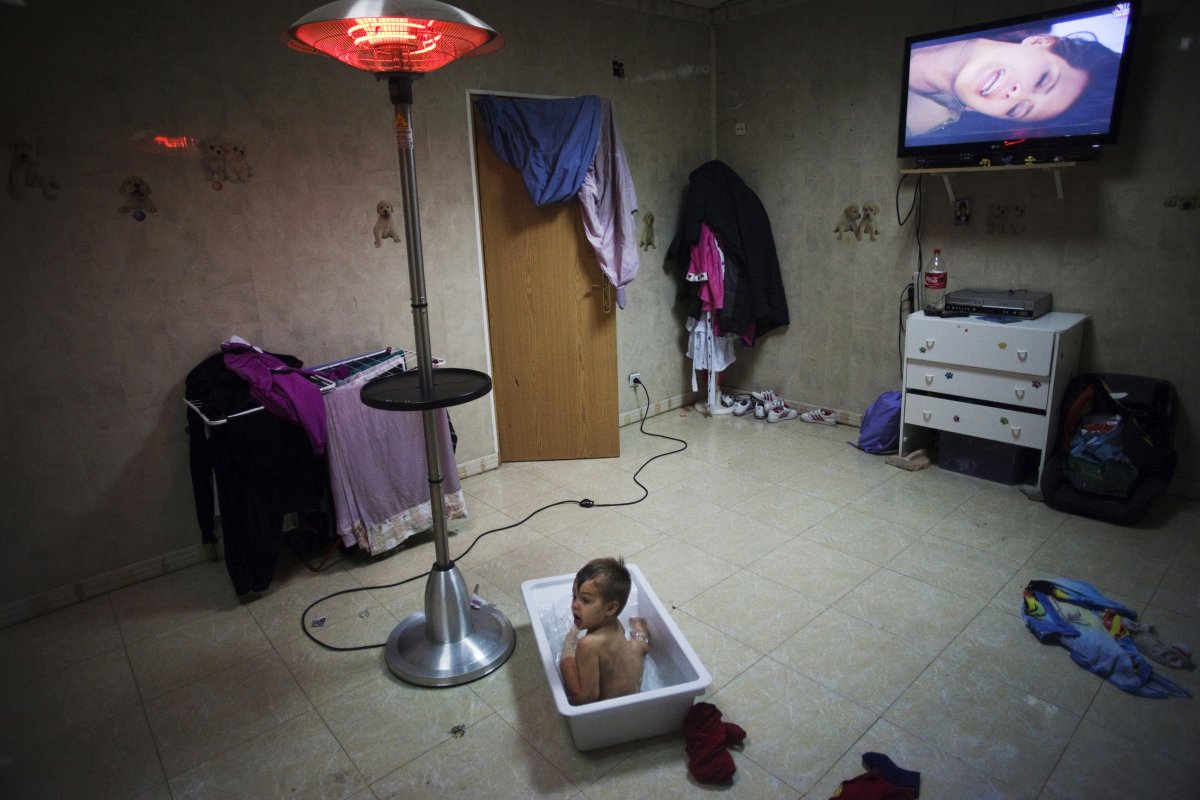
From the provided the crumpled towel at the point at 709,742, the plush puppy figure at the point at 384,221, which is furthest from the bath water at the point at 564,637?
the plush puppy figure at the point at 384,221

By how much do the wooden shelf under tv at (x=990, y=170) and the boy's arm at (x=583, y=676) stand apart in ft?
9.53

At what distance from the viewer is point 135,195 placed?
103 inches

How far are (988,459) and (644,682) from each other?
2342 mm

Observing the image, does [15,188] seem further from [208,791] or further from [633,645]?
[633,645]

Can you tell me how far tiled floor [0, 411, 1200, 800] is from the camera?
5.99 feet

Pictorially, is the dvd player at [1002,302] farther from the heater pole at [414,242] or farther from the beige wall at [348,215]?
the heater pole at [414,242]

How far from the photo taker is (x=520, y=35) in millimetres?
3598

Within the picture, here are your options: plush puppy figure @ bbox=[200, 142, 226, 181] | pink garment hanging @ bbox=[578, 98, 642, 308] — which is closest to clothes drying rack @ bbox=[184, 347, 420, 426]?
plush puppy figure @ bbox=[200, 142, 226, 181]

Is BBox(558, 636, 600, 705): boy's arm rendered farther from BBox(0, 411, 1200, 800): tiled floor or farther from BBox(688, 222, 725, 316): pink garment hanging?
BBox(688, 222, 725, 316): pink garment hanging

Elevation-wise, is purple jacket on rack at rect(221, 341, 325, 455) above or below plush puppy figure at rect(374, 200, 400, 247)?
below

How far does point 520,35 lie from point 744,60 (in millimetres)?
1576

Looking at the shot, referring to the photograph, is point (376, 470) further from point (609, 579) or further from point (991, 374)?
point (991, 374)

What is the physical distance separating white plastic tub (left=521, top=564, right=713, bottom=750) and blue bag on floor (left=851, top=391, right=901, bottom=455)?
7.23 feet

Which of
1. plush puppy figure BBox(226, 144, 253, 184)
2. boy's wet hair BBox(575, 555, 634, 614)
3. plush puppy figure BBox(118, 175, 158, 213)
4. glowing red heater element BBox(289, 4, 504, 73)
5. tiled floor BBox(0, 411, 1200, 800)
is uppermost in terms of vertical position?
glowing red heater element BBox(289, 4, 504, 73)
